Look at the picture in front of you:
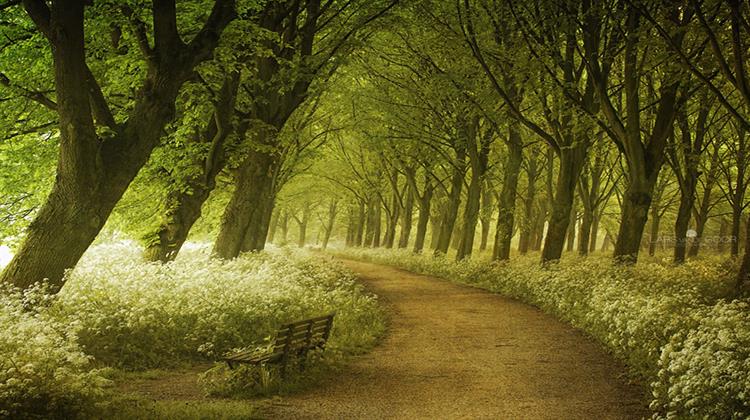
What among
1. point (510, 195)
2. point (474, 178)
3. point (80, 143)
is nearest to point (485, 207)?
point (474, 178)

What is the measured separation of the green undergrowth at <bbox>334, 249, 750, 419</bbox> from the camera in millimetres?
7488

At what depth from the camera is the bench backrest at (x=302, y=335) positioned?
10016 mm

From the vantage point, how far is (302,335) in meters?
10.5

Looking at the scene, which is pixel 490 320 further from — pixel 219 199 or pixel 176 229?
pixel 219 199

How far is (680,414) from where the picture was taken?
26.1ft

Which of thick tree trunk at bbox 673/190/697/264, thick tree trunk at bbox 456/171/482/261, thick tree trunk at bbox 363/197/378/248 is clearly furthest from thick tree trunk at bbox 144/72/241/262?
thick tree trunk at bbox 363/197/378/248

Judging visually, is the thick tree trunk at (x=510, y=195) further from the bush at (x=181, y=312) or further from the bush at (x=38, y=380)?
the bush at (x=38, y=380)

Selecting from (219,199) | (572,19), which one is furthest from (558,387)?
(219,199)

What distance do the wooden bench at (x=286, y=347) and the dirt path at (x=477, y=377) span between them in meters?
0.66

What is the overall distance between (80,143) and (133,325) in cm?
334

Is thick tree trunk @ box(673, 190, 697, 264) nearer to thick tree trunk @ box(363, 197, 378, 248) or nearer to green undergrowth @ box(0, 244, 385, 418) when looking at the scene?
green undergrowth @ box(0, 244, 385, 418)

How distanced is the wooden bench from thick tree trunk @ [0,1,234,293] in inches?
130

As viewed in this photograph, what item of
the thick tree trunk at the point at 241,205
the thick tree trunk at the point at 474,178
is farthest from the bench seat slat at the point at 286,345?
the thick tree trunk at the point at 474,178

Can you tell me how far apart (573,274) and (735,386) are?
481 inches
